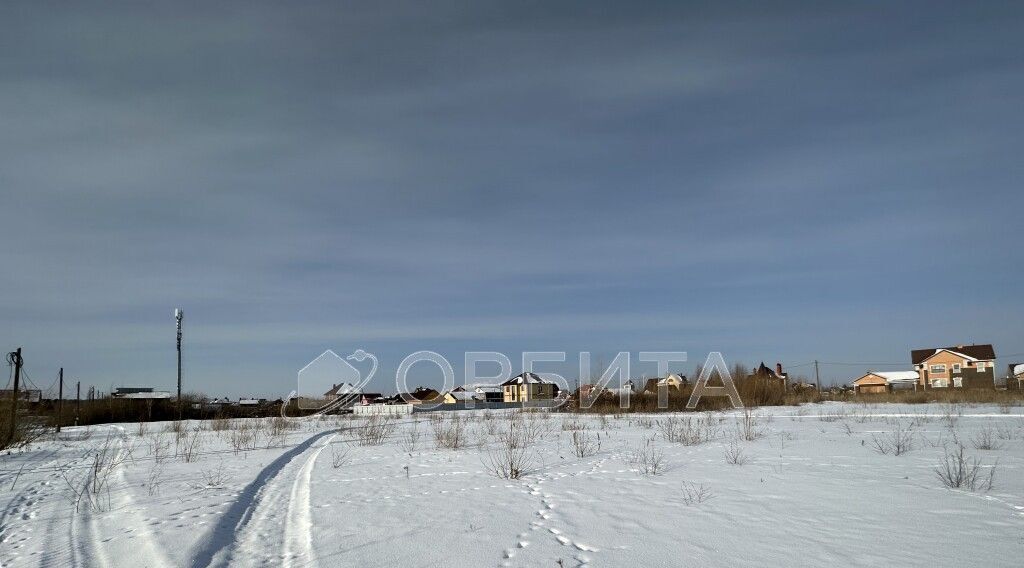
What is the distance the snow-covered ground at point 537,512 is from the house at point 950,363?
202 feet

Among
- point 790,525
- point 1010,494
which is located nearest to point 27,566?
point 790,525

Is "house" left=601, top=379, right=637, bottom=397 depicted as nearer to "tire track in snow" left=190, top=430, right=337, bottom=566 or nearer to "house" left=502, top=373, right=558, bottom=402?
"house" left=502, top=373, right=558, bottom=402

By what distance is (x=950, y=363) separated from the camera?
200ft

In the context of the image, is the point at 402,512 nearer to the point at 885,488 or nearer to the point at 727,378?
the point at 885,488

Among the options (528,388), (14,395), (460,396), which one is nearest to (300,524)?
(14,395)

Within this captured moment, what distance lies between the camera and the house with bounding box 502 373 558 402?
52481mm

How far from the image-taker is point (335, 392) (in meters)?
51.8

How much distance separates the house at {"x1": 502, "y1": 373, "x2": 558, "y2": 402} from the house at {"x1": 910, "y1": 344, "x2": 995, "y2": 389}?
→ 36.4 metres

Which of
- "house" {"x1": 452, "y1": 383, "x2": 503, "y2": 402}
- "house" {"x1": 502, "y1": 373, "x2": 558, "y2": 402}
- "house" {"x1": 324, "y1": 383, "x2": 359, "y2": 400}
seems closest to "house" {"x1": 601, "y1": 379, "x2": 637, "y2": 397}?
"house" {"x1": 502, "y1": 373, "x2": 558, "y2": 402}

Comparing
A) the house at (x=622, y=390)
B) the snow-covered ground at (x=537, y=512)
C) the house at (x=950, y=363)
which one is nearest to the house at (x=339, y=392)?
the house at (x=622, y=390)

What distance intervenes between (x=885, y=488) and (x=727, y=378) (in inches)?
1107

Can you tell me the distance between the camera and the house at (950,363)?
58.3m

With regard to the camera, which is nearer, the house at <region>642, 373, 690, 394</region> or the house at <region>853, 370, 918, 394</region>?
the house at <region>642, 373, 690, 394</region>

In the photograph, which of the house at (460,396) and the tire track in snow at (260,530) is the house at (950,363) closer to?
the house at (460,396)
